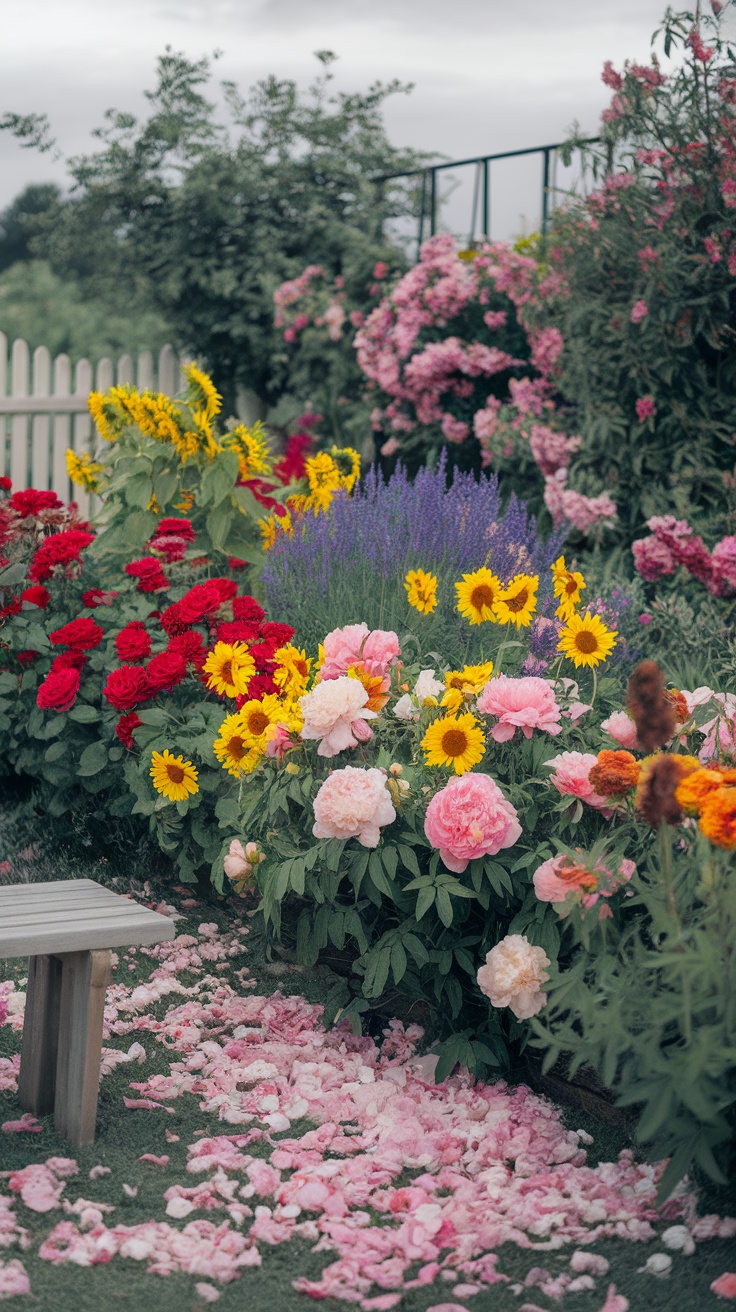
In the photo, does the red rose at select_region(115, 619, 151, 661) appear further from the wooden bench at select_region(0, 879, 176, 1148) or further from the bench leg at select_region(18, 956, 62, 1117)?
the bench leg at select_region(18, 956, 62, 1117)

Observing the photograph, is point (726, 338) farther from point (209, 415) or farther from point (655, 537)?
point (209, 415)

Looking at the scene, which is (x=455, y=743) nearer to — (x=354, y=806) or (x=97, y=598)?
(x=354, y=806)

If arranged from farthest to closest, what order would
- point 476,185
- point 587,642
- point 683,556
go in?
point 476,185 → point 683,556 → point 587,642

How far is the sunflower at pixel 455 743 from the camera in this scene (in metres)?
2.57

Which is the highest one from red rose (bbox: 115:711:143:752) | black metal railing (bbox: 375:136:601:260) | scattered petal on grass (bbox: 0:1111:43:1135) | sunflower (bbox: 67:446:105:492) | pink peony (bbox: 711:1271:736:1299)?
black metal railing (bbox: 375:136:601:260)

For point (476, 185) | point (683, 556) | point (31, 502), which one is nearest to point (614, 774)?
point (683, 556)

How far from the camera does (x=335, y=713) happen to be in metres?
2.69

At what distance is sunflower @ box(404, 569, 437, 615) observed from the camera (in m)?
3.16

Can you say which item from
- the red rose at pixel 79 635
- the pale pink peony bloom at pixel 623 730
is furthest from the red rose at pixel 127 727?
the pale pink peony bloom at pixel 623 730

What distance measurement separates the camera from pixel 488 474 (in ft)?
21.7

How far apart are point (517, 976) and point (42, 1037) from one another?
0.94 meters

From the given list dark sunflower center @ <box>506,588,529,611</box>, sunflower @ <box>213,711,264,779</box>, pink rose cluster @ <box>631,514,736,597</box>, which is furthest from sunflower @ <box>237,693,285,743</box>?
pink rose cluster @ <box>631,514,736,597</box>

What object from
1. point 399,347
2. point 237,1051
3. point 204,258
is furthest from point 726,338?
point 204,258

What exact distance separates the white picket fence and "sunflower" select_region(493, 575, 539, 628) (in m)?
5.37
